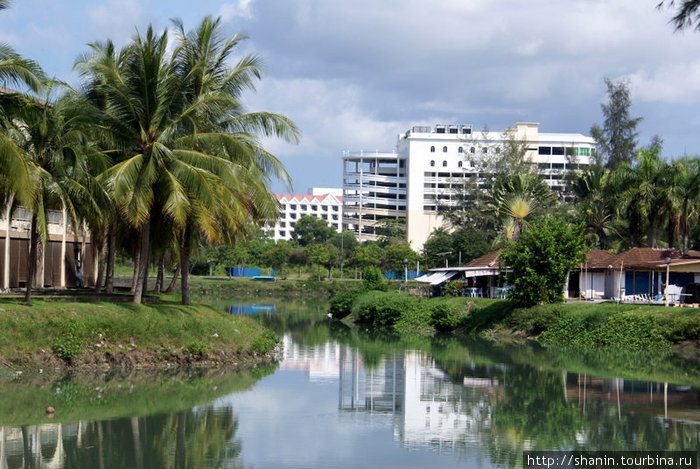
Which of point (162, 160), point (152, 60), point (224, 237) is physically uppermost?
point (152, 60)

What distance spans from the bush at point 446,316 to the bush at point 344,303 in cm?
936

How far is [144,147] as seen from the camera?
27.5 meters

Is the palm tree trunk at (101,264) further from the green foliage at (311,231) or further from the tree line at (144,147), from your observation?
the green foliage at (311,231)

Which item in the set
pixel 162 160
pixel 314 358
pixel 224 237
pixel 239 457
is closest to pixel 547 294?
pixel 314 358

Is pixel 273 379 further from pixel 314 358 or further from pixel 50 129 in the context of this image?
pixel 50 129

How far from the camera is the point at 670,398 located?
2236cm

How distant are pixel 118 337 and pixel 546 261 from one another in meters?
24.1

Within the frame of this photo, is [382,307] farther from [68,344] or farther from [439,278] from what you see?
[68,344]

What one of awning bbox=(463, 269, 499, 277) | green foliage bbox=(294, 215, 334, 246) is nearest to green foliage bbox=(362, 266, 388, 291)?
awning bbox=(463, 269, 499, 277)

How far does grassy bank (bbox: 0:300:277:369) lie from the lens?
22797 mm

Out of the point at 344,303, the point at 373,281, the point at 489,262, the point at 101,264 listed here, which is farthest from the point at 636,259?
the point at 101,264

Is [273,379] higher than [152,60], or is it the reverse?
[152,60]

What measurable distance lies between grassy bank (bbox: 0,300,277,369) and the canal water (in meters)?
1.04

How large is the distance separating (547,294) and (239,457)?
99.4ft
